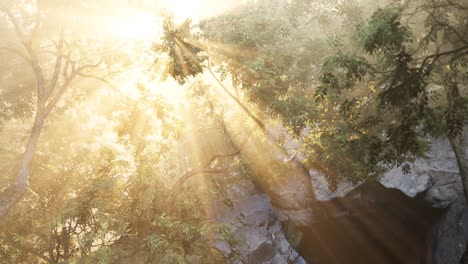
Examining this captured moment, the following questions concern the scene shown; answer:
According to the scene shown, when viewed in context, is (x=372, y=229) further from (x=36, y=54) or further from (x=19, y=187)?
(x=36, y=54)

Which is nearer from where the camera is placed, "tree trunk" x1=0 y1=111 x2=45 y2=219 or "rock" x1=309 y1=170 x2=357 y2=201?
"tree trunk" x1=0 y1=111 x2=45 y2=219

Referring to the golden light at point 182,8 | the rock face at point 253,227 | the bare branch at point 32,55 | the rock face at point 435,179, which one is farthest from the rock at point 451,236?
the bare branch at point 32,55

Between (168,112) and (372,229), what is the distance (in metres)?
12.9

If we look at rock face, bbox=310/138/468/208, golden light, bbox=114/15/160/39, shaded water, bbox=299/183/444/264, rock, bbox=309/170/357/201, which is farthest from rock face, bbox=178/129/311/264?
golden light, bbox=114/15/160/39

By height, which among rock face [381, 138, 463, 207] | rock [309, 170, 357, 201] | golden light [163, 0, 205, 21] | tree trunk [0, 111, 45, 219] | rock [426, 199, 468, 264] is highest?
golden light [163, 0, 205, 21]

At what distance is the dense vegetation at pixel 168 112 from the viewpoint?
8.03 metres

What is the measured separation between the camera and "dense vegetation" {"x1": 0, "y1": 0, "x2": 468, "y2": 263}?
8.03 m

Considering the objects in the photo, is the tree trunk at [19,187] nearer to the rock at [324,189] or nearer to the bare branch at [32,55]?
the bare branch at [32,55]

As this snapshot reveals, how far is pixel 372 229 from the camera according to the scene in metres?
18.8

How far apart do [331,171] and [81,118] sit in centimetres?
1277

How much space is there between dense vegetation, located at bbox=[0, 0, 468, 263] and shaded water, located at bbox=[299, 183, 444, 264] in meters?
4.74

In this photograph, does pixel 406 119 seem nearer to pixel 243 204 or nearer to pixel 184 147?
pixel 243 204

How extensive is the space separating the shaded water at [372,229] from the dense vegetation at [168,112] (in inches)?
187

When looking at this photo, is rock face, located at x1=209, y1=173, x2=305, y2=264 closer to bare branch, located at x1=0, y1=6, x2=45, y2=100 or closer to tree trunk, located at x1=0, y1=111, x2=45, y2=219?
tree trunk, located at x1=0, y1=111, x2=45, y2=219
